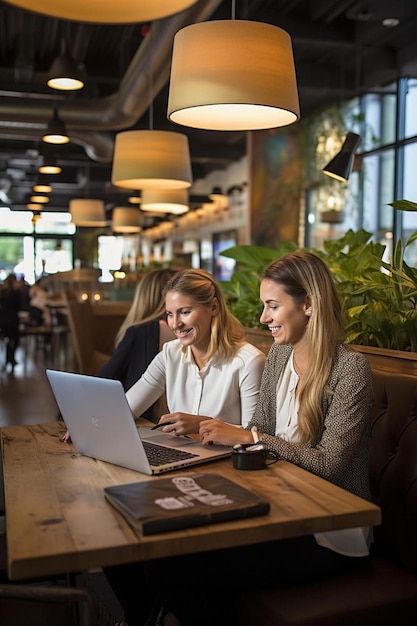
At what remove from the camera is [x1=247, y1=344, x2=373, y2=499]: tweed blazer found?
81.4 inches

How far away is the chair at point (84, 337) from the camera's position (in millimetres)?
6574

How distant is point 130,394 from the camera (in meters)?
2.98

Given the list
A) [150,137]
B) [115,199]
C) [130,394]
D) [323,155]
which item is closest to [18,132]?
[323,155]

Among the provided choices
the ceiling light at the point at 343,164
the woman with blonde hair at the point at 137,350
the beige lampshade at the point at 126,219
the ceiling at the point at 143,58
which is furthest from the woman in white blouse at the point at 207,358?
the beige lampshade at the point at 126,219

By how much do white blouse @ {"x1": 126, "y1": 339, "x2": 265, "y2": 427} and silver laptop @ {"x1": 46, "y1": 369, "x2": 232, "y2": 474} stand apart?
1.72ft

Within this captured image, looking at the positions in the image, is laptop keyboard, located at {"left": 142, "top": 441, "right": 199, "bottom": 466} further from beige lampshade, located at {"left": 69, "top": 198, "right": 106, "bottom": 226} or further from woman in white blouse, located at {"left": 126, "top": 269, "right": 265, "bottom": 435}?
beige lampshade, located at {"left": 69, "top": 198, "right": 106, "bottom": 226}

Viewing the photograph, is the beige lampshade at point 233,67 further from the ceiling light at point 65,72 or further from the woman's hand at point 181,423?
the ceiling light at point 65,72

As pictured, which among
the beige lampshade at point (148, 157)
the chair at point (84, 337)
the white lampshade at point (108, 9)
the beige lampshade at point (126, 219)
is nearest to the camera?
the white lampshade at point (108, 9)

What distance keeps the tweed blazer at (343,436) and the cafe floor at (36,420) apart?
679mm

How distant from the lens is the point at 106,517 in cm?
159

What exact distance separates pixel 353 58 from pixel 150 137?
5951 millimetres

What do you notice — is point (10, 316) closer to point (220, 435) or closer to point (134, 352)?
point (134, 352)

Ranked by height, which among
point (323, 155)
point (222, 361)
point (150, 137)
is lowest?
point (222, 361)

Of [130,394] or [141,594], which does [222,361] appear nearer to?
[130,394]
